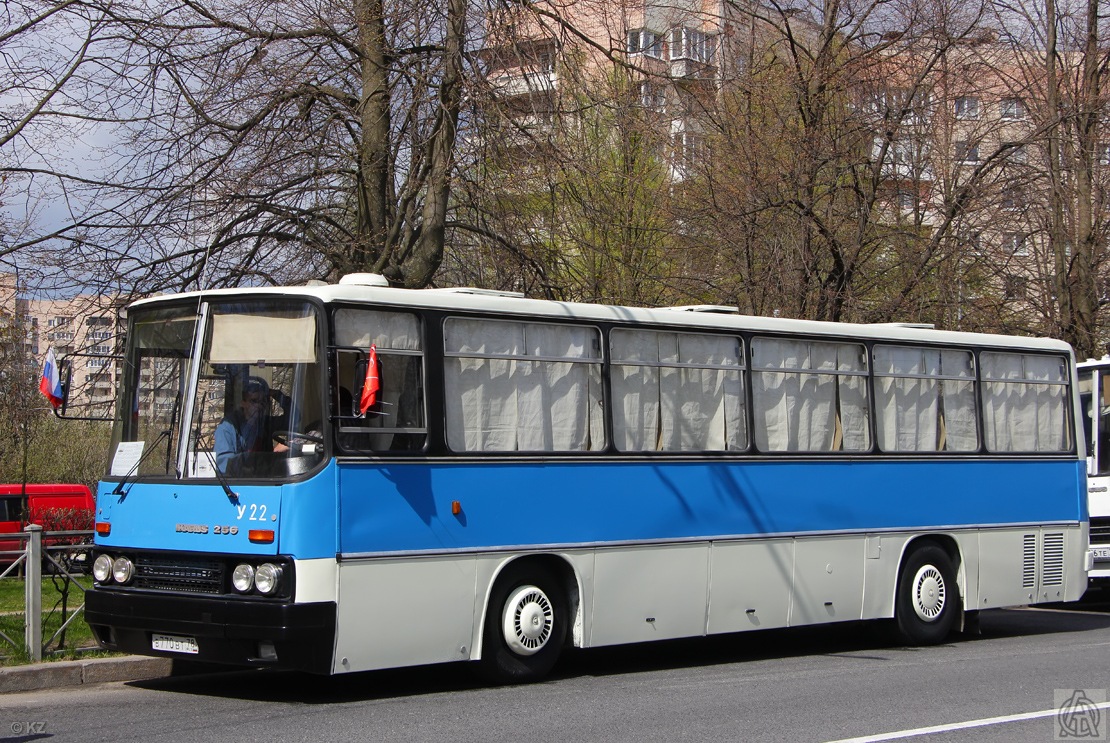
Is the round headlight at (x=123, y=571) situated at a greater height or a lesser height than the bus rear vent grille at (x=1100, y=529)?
greater

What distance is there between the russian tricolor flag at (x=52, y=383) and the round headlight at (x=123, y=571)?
1.36 m

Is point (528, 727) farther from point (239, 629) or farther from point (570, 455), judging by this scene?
point (570, 455)

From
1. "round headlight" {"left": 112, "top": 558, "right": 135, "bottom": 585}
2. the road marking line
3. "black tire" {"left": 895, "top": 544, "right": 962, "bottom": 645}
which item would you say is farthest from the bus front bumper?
"black tire" {"left": 895, "top": 544, "right": 962, "bottom": 645}

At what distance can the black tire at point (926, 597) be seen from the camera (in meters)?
14.4

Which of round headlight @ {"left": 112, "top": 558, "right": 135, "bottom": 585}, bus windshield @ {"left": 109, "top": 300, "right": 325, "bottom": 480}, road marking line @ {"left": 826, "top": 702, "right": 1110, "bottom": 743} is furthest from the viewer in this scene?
round headlight @ {"left": 112, "top": 558, "right": 135, "bottom": 585}

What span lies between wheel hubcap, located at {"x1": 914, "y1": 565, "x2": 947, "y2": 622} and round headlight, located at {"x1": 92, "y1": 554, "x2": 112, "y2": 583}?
8.07m

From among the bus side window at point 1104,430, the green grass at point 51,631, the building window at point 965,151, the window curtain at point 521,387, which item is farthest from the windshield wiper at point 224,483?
the building window at point 965,151

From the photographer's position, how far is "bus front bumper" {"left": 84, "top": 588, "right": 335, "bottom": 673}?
958 cm

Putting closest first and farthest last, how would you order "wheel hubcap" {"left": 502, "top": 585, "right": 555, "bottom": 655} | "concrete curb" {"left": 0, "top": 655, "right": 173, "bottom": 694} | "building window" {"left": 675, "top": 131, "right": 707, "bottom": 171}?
"concrete curb" {"left": 0, "top": 655, "right": 173, "bottom": 694}, "wheel hubcap" {"left": 502, "top": 585, "right": 555, "bottom": 655}, "building window" {"left": 675, "top": 131, "right": 707, "bottom": 171}

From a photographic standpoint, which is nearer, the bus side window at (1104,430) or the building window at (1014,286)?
the bus side window at (1104,430)

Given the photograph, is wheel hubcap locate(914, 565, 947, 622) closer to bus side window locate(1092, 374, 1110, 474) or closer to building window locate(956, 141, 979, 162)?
bus side window locate(1092, 374, 1110, 474)

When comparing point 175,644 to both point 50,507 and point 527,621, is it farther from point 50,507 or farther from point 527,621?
point 50,507

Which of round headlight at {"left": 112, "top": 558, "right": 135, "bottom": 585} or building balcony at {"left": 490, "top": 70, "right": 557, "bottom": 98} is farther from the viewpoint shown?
building balcony at {"left": 490, "top": 70, "right": 557, "bottom": 98}

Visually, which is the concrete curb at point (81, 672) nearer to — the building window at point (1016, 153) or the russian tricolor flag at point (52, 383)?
the russian tricolor flag at point (52, 383)
